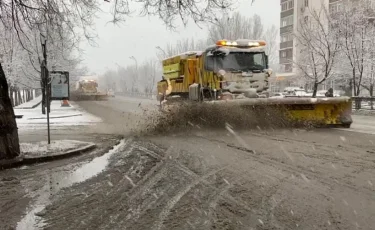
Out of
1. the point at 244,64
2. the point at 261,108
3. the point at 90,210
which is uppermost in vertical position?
the point at 244,64

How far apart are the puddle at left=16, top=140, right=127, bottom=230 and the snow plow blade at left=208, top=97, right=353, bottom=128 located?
17.4 feet

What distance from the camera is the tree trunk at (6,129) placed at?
8.54 metres

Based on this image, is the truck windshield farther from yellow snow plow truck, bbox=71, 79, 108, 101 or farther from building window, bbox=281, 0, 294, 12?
building window, bbox=281, 0, 294, 12

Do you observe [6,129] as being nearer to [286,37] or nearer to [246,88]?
[246,88]

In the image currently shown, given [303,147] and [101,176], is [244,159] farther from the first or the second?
[101,176]

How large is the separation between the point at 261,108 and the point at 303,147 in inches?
148

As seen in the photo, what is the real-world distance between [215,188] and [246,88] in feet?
29.5

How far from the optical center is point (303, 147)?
381 inches

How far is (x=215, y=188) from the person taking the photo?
606 centimetres

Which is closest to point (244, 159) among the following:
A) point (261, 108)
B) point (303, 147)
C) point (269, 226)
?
point (303, 147)

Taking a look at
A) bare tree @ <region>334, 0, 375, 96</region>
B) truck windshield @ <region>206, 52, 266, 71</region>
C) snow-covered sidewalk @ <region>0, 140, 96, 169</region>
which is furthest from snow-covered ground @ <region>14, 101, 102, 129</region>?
bare tree @ <region>334, 0, 375, 96</region>

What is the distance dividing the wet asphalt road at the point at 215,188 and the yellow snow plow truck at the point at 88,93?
47.3m

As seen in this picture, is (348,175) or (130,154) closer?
(348,175)

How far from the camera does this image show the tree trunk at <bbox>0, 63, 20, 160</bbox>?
8.54m
